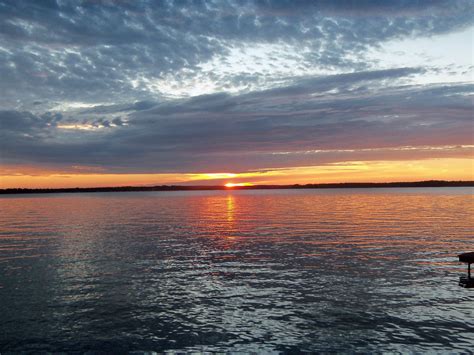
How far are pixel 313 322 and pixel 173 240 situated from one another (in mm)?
29587

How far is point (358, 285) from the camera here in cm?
2472

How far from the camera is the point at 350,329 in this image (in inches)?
687

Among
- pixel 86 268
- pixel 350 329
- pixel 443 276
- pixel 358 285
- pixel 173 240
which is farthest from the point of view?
pixel 173 240

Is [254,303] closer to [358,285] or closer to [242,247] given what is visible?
[358,285]

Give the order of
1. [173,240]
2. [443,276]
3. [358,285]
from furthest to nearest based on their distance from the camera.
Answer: [173,240]
[443,276]
[358,285]

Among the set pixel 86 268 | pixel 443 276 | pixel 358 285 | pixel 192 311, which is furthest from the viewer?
pixel 86 268

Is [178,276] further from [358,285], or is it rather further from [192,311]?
[358,285]

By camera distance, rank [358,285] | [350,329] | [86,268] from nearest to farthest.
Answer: [350,329]
[358,285]
[86,268]

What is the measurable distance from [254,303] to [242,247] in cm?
1938

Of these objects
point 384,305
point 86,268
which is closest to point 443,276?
point 384,305

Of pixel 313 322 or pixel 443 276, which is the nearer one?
pixel 313 322

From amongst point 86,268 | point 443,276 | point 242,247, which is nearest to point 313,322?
point 443,276

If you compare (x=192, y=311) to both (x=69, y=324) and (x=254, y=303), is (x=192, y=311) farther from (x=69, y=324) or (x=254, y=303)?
(x=69, y=324)

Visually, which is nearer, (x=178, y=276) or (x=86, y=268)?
(x=178, y=276)
